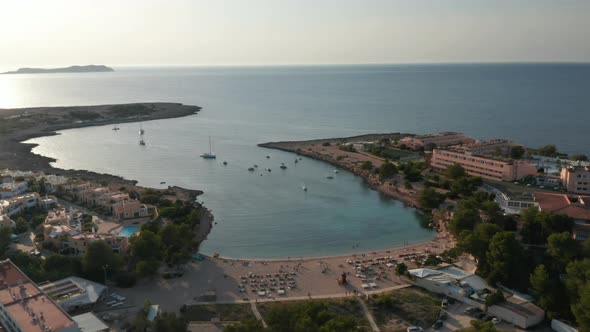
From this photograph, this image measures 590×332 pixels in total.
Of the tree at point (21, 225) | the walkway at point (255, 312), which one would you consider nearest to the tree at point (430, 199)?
the walkway at point (255, 312)

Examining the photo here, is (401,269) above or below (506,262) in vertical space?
below

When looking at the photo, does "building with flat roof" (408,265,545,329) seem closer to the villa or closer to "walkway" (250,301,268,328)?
"walkway" (250,301,268,328)

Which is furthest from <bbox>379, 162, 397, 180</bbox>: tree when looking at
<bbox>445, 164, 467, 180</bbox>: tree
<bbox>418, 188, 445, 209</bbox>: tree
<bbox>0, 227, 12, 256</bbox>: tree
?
<bbox>0, 227, 12, 256</bbox>: tree

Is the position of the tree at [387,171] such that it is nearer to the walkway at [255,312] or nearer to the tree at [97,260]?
the walkway at [255,312]

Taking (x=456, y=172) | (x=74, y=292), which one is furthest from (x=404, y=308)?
(x=456, y=172)

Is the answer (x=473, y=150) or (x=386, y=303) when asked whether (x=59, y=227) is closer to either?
(x=386, y=303)

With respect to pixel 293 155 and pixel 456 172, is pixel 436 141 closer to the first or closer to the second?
pixel 456 172

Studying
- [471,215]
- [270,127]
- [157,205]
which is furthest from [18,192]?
[270,127]
